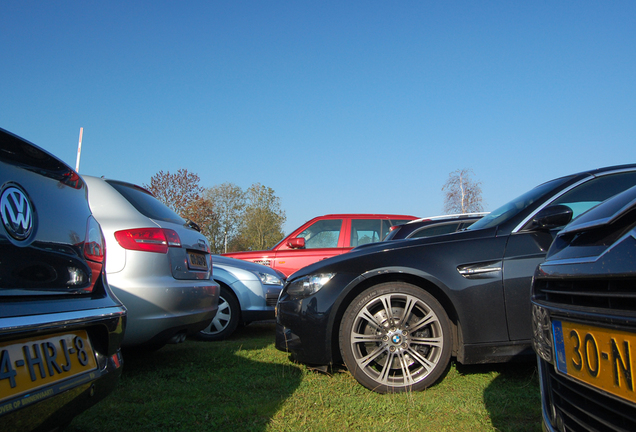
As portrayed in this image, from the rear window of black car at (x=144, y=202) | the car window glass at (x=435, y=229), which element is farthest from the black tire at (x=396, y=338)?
the car window glass at (x=435, y=229)

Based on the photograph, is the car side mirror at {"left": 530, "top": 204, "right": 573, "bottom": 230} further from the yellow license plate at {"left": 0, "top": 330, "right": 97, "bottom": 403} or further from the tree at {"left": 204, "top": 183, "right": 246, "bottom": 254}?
the tree at {"left": 204, "top": 183, "right": 246, "bottom": 254}

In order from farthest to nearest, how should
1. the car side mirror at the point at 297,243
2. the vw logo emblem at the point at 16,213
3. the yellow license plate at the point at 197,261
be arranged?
the car side mirror at the point at 297,243 → the yellow license plate at the point at 197,261 → the vw logo emblem at the point at 16,213

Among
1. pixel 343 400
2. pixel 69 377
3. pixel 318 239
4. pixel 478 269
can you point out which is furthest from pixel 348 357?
pixel 318 239

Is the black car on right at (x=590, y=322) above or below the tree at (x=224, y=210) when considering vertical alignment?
below

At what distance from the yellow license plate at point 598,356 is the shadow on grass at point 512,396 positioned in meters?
1.25

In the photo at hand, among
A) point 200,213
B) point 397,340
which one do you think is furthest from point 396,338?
point 200,213

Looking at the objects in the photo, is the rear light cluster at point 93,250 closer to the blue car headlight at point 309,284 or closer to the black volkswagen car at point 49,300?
the black volkswagen car at point 49,300

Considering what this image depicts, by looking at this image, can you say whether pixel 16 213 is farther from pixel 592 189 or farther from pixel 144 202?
pixel 592 189

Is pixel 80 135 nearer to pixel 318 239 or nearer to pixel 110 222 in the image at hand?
pixel 318 239

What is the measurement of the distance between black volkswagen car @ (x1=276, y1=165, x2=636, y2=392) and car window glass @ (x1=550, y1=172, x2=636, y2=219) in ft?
0.74

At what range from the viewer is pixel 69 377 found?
1.82 metres

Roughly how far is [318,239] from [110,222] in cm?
521

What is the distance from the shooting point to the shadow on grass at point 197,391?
2.81m

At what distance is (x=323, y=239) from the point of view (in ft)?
28.6
